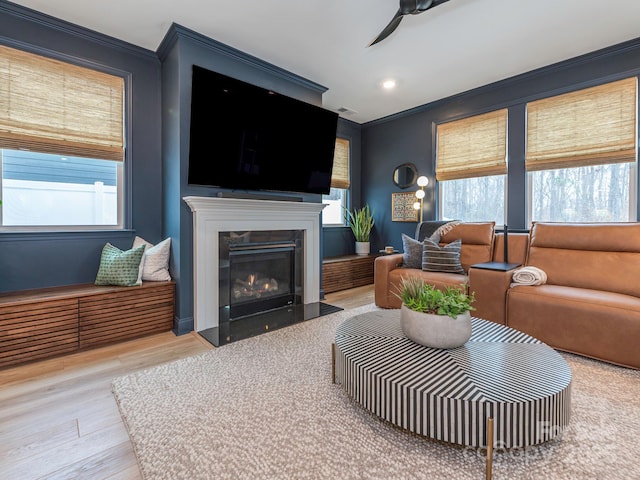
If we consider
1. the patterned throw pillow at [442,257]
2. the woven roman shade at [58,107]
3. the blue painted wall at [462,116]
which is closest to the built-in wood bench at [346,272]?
the blue painted wall at [462,116]

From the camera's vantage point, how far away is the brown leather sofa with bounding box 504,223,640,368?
207 centimetres

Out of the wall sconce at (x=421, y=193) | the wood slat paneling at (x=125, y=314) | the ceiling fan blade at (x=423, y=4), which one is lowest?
the wood slat paneling at (x=125, y=314)

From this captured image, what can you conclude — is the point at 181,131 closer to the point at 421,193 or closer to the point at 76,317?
the point at 76,317

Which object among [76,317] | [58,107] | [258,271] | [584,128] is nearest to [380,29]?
[584,128]

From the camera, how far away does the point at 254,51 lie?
303cm

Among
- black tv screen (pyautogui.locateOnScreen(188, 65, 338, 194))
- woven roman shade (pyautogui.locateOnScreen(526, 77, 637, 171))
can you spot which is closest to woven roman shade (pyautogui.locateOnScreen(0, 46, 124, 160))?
black tv screen (pyautogui.locateOnScreen(188, 65, 338, 194))

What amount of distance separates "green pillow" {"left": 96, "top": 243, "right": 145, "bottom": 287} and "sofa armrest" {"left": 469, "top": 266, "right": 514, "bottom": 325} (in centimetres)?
292

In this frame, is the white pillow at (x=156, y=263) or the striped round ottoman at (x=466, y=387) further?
the white pillow at (x=156, y=263)

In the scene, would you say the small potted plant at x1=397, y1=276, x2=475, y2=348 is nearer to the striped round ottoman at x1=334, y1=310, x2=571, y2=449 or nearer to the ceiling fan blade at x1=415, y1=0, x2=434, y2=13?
the striped round ottoman at x1=334, y1=310, x2=571, y2=449

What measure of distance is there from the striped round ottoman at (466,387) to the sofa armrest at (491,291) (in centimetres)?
96

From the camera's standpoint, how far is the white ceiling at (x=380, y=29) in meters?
2.39

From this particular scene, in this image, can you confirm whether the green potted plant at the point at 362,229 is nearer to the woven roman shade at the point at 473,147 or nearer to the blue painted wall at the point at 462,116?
the blue painted wall at the point at 462,116

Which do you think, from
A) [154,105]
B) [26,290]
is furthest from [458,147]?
[26,290]

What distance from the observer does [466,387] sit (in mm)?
1241
